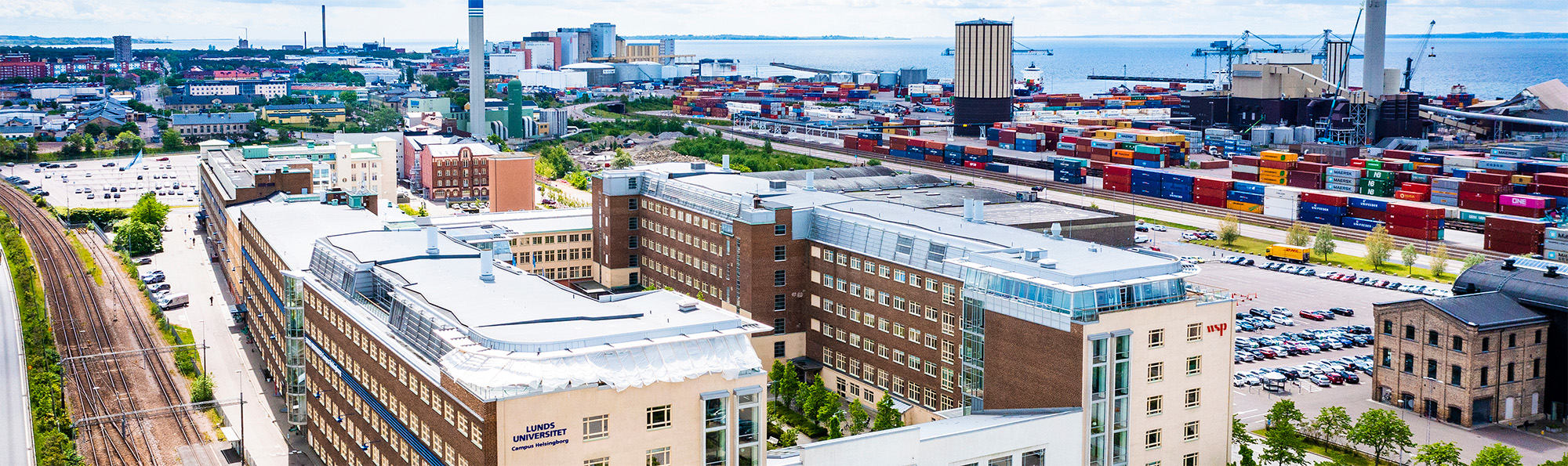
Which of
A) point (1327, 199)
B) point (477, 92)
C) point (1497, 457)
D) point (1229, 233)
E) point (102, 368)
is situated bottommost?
point (102, 368)

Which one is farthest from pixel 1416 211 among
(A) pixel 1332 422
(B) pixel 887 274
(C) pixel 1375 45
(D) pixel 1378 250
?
(C) pixel 1375 45

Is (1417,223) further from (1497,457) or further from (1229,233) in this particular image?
(1497,457)

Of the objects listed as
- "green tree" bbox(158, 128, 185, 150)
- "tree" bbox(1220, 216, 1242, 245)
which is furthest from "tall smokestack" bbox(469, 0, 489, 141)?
"tree" bbox(1220, 216, 1242, 245)

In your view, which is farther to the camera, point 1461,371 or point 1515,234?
point 1515,234

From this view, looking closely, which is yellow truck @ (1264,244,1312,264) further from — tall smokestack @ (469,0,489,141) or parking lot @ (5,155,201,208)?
tall smokestack @ (469,0,489,141)

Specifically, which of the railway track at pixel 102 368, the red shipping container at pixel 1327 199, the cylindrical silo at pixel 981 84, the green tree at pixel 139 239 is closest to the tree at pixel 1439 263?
the red shipping container at pixel 1327 199

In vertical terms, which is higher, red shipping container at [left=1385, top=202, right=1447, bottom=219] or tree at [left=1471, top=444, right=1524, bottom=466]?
red shipping container at [left=1385, top=202, right=1447, bottom=219]

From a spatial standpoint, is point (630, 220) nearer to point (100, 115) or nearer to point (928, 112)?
point (100, 115)
